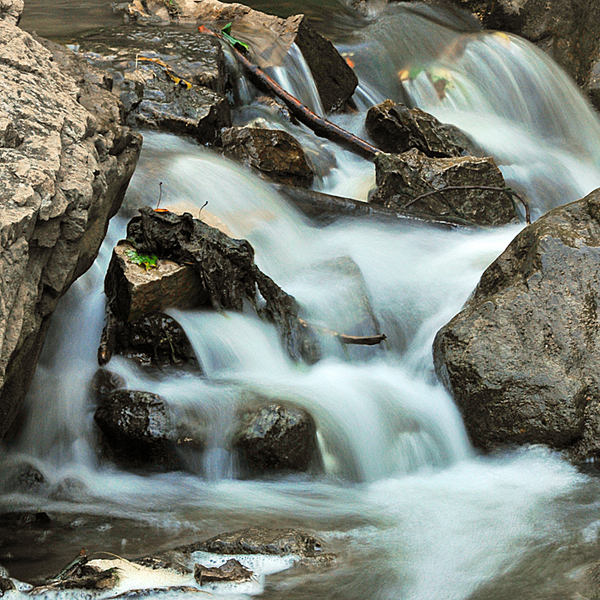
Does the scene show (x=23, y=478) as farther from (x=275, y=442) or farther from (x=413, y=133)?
(x=413, y=133)

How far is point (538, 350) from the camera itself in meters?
3.98

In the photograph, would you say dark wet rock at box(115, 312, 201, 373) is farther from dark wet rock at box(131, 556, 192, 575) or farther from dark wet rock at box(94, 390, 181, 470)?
dark wet rock at box(131, 556, 192, 575)

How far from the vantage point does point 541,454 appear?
12.4ft

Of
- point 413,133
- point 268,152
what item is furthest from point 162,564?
point 413,133

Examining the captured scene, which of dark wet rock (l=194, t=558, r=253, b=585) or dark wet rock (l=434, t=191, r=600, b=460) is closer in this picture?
dark wet rock (l=194, t=558, r=253, b=585)

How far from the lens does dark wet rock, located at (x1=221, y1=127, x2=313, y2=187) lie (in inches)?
263

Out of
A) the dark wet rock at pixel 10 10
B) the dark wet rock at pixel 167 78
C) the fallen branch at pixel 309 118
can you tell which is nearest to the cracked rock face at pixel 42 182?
the dark wet rock at pixel 10 10

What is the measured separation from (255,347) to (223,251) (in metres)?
0.67

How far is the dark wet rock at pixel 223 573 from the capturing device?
2.40 metres

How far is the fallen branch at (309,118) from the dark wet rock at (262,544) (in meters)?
5.43

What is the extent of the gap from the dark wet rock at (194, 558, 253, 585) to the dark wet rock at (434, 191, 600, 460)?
193cm

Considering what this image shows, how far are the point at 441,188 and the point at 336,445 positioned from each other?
3575 millimetres

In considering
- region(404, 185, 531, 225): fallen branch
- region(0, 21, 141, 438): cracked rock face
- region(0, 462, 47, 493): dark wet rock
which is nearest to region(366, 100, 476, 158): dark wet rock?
region(404, 185, 531, 225): fallen branch

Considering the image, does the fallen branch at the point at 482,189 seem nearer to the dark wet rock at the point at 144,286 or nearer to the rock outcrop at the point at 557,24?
the dark wet rock at the point at 144,286
